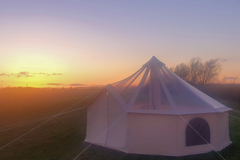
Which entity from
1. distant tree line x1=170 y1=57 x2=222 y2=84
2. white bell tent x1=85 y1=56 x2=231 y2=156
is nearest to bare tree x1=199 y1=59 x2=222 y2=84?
distant tree line x1=170 y1=57 x2=222 y2=84

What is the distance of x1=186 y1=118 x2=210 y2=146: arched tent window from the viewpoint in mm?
5695

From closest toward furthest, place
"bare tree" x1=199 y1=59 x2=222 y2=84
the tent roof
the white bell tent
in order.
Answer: the white bell tent, the tent roof, "bare tree" x1=199 y1=59 x2=222 y2=84

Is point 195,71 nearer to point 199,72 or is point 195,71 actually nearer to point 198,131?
point 199,72

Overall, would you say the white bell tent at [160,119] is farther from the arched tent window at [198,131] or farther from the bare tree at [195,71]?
the bare tree at [195,71]

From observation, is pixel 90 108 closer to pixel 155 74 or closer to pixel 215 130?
pixel 155 74

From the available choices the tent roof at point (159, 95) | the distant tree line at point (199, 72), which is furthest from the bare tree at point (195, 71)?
the tent roof at point (159, 95)

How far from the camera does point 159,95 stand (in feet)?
20.9

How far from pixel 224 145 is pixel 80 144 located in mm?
6062

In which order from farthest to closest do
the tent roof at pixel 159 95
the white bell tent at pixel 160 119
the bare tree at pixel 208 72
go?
the bare tree at pixel 208 72 < the tent roof at pixel 159 95 < the white bell tent at pixel 160 119

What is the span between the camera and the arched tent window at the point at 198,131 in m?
5.70

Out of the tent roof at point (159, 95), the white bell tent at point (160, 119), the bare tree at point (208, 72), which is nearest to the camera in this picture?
the white bell tent at point (160, 119)

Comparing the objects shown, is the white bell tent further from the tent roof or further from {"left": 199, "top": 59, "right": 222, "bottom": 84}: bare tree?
{"left": 199, "top": 59, "right": 222, "bottom": 84}: bare tree

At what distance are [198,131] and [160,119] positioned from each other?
1476mm

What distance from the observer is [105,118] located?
6934 millimetres
